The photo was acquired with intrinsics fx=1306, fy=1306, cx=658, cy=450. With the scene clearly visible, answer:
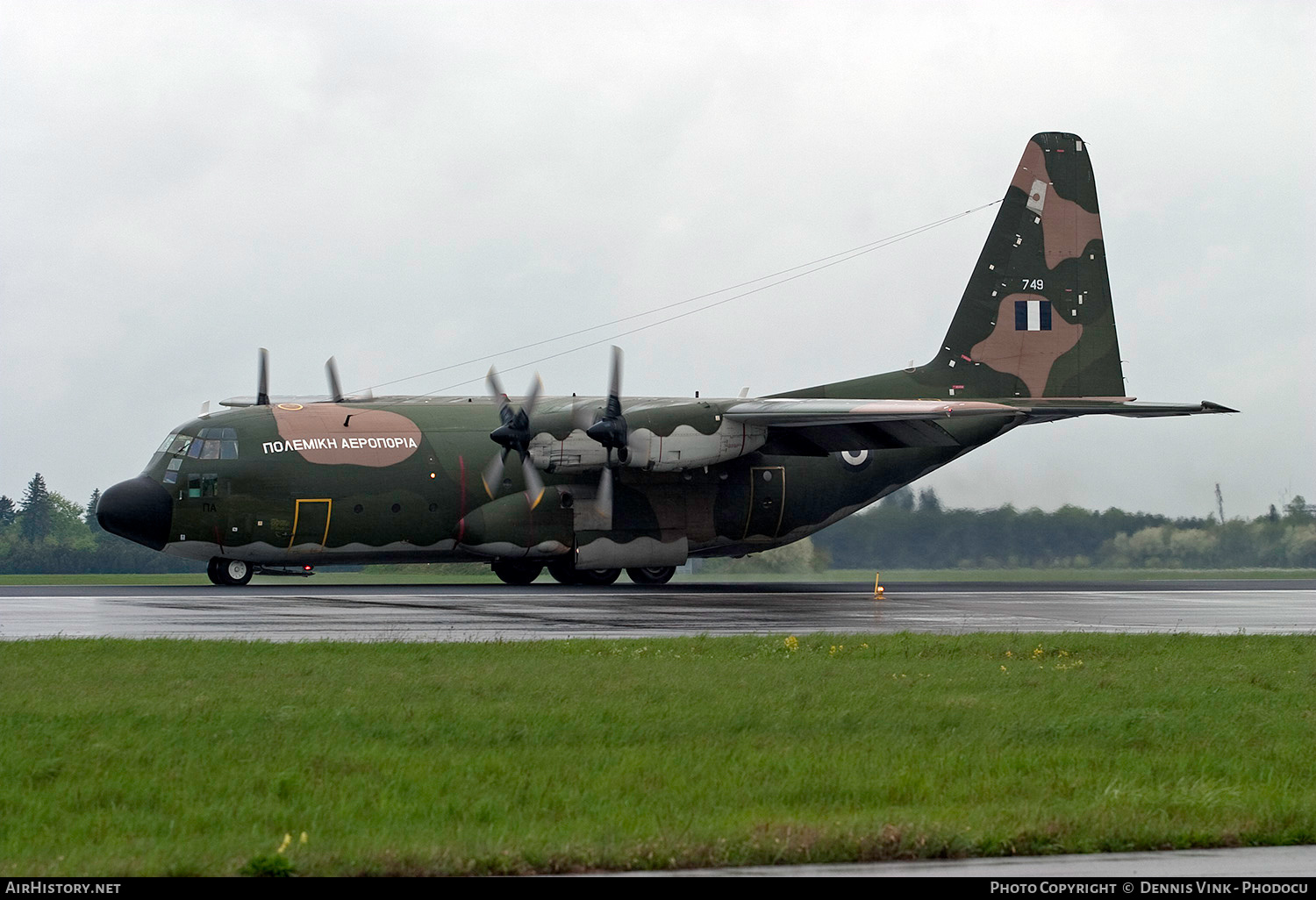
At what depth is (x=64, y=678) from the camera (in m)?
12.5

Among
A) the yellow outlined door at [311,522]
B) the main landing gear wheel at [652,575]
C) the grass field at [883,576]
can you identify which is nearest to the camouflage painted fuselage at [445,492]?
the yellow outlined door at [311,522]

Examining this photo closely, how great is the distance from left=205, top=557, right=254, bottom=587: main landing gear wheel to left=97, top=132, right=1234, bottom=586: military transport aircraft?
0.20ft

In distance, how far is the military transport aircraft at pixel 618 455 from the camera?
31.3 metres

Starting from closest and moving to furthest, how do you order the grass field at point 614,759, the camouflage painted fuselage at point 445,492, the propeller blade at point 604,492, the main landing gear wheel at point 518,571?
the grass field at point 614,759, the camouflage painted fuselage at point 445,492, the propeller blade at point 604,492, the main landing gear wheel at point 518,571

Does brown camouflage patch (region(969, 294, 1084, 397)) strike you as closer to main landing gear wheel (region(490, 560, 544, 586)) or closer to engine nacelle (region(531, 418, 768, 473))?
engine nacelle (region(531, 418, 768, 473))

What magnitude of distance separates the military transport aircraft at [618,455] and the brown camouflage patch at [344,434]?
0.16ft

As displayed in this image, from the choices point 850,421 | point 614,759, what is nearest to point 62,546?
point 850,421

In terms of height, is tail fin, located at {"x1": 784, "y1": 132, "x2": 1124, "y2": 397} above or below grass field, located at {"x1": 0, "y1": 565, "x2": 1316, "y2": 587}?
above

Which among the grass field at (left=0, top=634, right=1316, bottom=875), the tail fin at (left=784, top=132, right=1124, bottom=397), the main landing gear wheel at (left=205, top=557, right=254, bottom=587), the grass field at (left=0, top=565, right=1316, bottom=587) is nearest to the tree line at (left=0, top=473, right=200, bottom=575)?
the grass field at (left=0, top=565, right=1316, bottom=587)

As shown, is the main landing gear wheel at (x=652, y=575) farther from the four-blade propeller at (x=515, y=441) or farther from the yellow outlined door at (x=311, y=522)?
the yellow outlined door at (x=311, y=522)

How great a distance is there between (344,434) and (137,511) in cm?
511

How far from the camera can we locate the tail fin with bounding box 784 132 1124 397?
37.8 m

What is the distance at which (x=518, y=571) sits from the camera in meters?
35.5

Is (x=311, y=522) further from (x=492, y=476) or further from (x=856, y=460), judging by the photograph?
(x=856, y=460)
